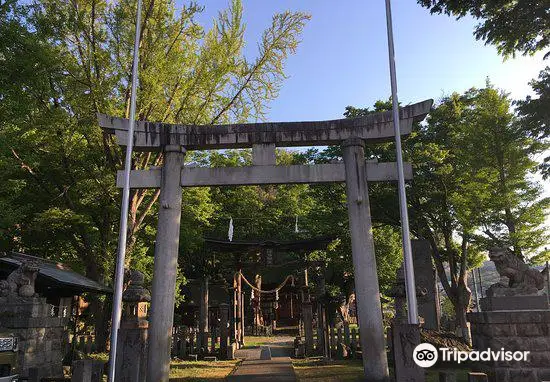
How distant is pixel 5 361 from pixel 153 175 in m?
4.79

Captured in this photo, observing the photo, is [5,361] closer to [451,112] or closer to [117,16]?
[117,16]

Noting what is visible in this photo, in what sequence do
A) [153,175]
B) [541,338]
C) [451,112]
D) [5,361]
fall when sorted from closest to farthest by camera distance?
[5,361], [541,338], [153,175], [451,112]

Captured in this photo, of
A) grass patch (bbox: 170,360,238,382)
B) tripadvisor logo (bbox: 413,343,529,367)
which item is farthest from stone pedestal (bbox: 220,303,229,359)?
tripadvisor logo (bbox: 413,343,529,367)

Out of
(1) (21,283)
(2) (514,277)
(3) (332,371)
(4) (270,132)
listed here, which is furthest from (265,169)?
(1) (21,283)

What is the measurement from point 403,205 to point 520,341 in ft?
12.3

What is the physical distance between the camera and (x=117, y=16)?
1505 centimetres

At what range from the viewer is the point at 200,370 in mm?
12859

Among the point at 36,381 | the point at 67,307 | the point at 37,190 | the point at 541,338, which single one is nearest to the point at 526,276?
the point at 541,338

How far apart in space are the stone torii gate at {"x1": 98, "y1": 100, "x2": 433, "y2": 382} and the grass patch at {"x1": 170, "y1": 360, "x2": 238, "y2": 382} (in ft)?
10.6

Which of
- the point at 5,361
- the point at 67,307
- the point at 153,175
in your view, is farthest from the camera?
the point at 67,307

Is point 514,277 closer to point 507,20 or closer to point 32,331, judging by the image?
point 507,20

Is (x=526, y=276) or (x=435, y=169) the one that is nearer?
(x=526, y=276)

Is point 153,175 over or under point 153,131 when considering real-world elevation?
under

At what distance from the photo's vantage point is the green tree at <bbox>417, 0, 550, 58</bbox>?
Answer: 37.5ft
